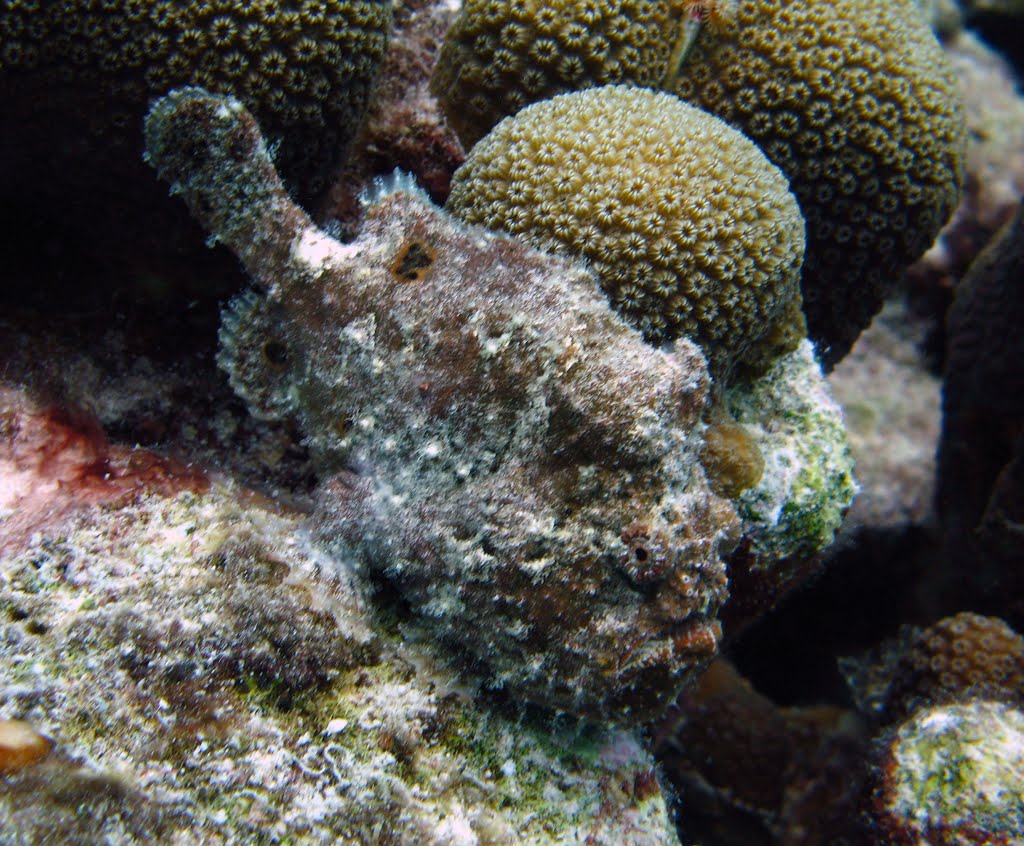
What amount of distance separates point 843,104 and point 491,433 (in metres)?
2.56

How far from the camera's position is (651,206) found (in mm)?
2588

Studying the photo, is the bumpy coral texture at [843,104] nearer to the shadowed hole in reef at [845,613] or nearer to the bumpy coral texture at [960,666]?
the bumpy coral texture at [960,666]

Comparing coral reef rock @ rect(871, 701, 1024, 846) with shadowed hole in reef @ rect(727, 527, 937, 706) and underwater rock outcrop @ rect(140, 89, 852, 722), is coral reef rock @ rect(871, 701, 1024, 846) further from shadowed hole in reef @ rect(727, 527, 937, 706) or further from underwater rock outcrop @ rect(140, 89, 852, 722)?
shadowed hole in reef @ rect(727, 527, 937, 706)

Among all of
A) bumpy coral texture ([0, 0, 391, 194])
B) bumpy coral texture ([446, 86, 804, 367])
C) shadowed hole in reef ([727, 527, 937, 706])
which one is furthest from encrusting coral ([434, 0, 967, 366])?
shadowed hole in reef ([727, 527, 937, 706])

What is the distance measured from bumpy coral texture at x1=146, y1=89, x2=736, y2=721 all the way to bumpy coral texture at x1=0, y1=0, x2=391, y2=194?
155mm

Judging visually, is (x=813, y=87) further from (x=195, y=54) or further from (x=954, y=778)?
(x=954, y=778)

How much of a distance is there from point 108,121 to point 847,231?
3434mm

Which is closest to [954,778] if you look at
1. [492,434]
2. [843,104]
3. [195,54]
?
[492,434]

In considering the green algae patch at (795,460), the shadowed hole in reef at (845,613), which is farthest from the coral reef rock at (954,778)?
the shadowed hole in reef at (845,613)

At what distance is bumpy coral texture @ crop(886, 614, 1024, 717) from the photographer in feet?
11.9

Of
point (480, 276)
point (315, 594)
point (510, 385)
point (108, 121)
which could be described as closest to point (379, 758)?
point (315, 594)

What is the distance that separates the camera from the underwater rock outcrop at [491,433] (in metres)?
2.21

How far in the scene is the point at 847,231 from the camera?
363 cm

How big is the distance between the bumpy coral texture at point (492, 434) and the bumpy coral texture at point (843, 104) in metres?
1.70
